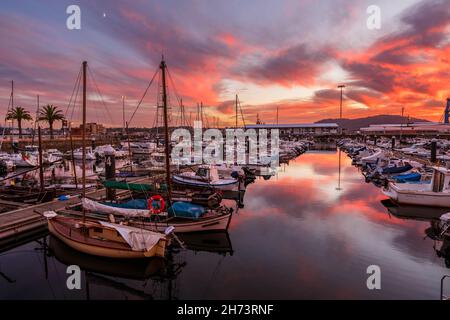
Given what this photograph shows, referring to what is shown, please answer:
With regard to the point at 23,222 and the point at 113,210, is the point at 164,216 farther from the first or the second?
the point at 23,222

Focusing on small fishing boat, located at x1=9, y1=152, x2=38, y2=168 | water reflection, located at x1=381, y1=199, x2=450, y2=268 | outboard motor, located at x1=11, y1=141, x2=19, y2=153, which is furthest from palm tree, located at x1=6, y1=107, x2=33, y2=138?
water reflection, located at x1=381, y1=199, x2=450, y2=268

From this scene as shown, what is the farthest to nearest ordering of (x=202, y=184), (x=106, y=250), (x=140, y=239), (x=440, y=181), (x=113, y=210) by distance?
(x=202, y=184) → (x=440, y=181) → (x=113, y=210) → (x=106, y=250) → (x=140, y=239)

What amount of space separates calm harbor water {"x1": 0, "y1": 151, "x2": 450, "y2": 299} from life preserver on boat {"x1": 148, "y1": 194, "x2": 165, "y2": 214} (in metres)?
2.89

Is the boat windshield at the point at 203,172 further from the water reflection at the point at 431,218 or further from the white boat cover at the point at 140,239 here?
the water reflection at the point at 431,218

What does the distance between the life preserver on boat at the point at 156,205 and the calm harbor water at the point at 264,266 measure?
2894 millimetres

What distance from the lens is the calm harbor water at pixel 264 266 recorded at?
43.6ft

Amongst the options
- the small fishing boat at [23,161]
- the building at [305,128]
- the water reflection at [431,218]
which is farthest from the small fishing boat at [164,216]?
the building at [305,128]

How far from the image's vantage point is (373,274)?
48.2 feet

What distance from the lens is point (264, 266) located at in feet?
51.4

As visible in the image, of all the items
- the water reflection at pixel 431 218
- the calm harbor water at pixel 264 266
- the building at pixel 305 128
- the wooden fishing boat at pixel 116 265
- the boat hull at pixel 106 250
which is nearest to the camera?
the calm harbor water at pixel 264 266

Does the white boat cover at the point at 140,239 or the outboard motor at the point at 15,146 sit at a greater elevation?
the outboard motor at the point at 15,146

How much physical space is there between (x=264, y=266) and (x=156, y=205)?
8.80 m

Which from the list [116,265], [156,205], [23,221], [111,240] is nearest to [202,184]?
[156,205]

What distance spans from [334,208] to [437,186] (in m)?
9.61
